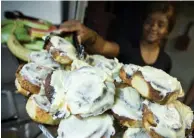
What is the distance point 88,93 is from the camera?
36 centimetres

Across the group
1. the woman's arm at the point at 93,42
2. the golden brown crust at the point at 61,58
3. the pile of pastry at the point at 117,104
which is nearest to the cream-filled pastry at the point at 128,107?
the pile of pastry at the point at 117,104

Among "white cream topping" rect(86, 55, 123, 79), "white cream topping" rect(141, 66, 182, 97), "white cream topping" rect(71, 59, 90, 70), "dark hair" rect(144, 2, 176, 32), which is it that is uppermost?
"dark hair" rect(144, 2, 176, 32)

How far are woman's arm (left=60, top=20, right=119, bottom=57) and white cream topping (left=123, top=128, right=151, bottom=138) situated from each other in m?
0.35

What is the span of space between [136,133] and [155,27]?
1.42ft

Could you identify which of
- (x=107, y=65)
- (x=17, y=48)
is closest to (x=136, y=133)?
(x=107, y=65)

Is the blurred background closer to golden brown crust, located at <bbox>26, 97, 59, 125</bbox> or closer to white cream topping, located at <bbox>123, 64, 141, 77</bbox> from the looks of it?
golden brown crust, located at <bbox>26, 97, 59, 125</bbox>

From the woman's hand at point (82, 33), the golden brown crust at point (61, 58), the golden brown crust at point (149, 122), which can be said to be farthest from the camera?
the woman's hand at point (82, 33)

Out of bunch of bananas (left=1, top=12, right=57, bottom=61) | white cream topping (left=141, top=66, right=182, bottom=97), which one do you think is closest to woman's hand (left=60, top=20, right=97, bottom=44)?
bunch of bananas (left=1, top=12, right=57, bottom=61)

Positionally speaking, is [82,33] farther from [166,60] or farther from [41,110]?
[41,110]

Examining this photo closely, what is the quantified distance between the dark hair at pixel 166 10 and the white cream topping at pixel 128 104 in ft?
1.34

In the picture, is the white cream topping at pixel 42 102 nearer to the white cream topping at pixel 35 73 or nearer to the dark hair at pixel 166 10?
the white cream topping at pixel 35 73

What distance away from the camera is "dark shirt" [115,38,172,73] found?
75 cm

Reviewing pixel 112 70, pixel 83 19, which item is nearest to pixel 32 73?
pixel 112 70

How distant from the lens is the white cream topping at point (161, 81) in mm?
360
